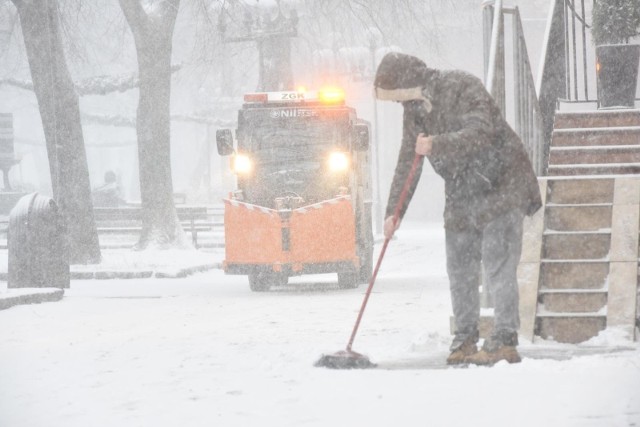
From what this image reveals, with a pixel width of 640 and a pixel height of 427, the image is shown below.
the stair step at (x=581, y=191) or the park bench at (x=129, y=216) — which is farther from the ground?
the stair step at (x=581, y=191)

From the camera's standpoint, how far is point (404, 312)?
1152 centimetres

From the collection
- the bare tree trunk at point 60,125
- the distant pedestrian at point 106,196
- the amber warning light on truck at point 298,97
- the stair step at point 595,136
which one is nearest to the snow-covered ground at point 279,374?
the stair step at point 595,136

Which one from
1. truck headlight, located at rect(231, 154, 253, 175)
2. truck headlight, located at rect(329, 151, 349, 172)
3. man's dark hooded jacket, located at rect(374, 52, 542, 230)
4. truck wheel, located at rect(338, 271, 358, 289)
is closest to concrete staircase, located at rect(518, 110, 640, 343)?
man's dark hooded jacket, located at rect(374, 52, 542, 230)

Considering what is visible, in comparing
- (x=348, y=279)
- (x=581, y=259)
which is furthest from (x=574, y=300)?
(x=348, y=279)

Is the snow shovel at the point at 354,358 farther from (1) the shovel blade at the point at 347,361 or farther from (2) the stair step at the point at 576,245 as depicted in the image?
(2) the stair step at the point at 576,245

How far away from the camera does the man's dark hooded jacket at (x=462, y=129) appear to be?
662 cm

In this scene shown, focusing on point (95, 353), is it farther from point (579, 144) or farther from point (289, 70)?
point (289, 70)

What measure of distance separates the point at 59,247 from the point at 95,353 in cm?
622

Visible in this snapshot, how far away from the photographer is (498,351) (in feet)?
21.9

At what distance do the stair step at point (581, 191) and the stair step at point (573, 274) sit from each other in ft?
2.82

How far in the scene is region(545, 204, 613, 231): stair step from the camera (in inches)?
339

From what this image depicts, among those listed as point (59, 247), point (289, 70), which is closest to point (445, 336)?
point (59, 247)

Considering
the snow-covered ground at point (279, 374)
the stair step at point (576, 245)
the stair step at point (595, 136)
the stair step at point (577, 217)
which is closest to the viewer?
the snow-covered ground at point (279, 374)

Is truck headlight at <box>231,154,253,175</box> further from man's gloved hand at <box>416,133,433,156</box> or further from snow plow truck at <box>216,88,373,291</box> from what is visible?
man's gloved hand at <box>416,133,433,156</box>
